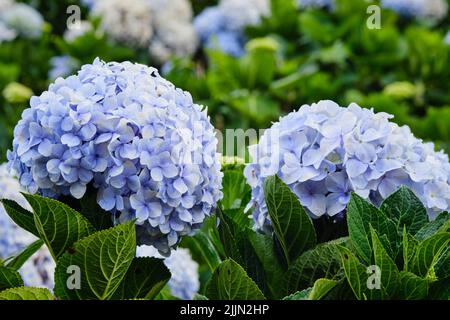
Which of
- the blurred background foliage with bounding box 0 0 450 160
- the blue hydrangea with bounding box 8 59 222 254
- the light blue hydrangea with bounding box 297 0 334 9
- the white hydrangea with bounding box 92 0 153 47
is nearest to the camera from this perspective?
the blue hydrangea with bounding box 8 59 222 254

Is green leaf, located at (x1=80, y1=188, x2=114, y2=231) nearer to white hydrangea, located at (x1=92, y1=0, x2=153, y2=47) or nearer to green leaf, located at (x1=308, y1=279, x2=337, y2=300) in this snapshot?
green leaf, located at (x1=308, y1=279, x2=337, y2=300)

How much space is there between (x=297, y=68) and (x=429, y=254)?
283 centimetres

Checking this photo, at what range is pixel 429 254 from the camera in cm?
120

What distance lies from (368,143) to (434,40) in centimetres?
264

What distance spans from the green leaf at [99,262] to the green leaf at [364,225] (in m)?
0.30

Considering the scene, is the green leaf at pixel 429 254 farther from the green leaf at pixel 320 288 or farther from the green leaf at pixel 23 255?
the green leaf at pixel 23 255

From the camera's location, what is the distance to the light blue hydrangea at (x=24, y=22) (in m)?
4.28

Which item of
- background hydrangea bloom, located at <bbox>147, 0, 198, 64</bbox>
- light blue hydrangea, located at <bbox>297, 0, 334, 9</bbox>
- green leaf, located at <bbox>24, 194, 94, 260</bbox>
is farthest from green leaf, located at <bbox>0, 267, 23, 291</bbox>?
light blue hydrangea, located at <bbox>297, 0, 334, 9</bbox>

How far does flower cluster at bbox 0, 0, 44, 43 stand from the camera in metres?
4.26

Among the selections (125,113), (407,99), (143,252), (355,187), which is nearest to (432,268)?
(355,187)

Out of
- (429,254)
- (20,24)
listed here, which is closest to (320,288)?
(429,254)

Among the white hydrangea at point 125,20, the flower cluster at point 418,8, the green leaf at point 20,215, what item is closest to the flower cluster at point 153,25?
the white hydrangea at point 125,20

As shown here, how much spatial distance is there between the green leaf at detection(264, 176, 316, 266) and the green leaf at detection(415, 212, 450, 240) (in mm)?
157

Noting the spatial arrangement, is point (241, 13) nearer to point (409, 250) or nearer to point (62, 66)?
point (62, 66)
